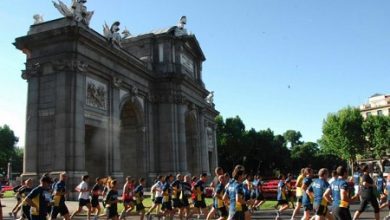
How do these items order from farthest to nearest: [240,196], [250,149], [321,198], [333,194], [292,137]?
[292,137] → [250,149] → [321,198] → [333,194] → [240,196]

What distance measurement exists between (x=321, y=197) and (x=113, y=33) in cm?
2368

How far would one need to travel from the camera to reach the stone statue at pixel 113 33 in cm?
3154

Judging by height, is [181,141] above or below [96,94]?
below

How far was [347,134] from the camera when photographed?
7131 cm

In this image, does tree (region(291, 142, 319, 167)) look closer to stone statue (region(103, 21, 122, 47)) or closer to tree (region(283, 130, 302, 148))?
tree (region(283, 130, 302, 148))

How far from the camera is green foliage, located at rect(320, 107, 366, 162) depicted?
7094 centimetres

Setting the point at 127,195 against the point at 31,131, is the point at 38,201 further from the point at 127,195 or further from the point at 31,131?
the point at 31,131

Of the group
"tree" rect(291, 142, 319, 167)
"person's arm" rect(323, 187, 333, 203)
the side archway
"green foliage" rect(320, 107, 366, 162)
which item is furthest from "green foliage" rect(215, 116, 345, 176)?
"person's arm" rect(323, 187, 333, 203)

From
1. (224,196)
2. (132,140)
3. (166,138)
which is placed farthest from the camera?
(166,138)

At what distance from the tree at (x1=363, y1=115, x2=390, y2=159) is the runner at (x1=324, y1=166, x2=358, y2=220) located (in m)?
63.8

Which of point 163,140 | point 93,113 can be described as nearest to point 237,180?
point 93,113

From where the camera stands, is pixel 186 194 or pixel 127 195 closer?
pixel 127 195

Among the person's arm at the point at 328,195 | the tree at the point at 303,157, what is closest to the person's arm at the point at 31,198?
the person's arm at the point at 328,195

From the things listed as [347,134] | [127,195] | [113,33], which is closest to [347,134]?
[347,134]
